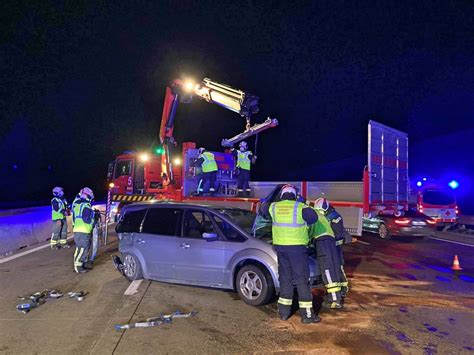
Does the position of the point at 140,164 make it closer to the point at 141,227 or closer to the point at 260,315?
the point at 141,227

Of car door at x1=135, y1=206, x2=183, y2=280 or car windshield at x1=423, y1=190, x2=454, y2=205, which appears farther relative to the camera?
car windshield at x1=423, y1=190, x2=454, y2=205

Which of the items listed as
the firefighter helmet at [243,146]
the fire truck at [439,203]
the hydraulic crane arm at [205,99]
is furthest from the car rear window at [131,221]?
the fire truck at [439,203]

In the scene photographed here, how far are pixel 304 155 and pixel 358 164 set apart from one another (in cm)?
626

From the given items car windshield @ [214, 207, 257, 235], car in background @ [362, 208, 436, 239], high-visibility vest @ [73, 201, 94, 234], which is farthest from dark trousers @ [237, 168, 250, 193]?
high-visibility vest @ [73, 201, 94, 234]

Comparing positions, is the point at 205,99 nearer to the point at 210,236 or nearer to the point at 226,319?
the point at 210,236

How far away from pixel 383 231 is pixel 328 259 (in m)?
8.38

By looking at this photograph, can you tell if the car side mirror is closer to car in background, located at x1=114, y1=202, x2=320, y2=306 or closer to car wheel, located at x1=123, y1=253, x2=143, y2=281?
car in background, located at x1=114, y1=202, x2=320, y2=306

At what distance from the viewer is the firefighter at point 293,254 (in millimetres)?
5520

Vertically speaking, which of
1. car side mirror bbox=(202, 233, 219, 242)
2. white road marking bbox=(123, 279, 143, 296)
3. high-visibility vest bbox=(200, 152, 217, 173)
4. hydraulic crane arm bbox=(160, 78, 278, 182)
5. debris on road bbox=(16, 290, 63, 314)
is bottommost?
debris on road bbox=(16, 290, 63, 314)

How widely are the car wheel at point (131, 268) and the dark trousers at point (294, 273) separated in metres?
3.02

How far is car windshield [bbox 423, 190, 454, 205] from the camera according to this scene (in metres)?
17.4

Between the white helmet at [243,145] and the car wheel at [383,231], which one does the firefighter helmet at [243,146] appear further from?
the car wheel at [383,231]

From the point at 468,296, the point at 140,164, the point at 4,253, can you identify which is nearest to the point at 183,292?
the point at 468,296

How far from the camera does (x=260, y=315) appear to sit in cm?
582
